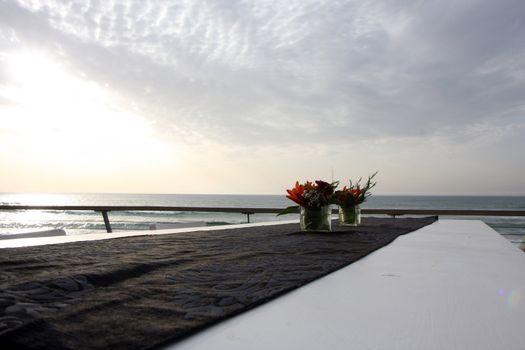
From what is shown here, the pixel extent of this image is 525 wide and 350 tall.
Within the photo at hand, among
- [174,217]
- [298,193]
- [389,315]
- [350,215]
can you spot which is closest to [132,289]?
[389,315]

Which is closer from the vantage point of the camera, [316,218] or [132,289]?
[132,289]

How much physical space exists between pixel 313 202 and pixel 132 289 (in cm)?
121

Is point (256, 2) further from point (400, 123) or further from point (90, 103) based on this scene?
point (400, 123)

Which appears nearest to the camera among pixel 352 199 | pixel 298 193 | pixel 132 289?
pixel 132 289

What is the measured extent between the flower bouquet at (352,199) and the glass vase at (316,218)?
19 cm

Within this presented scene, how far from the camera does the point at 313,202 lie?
165cm

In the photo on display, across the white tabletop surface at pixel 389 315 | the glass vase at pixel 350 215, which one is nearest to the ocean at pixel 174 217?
the glass vase at pixel 350 215

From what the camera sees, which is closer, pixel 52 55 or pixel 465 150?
pixel 52 55

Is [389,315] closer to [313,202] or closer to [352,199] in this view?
[313,202]

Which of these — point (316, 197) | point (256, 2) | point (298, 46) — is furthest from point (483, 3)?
point (316, 197)

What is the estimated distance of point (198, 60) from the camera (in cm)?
494

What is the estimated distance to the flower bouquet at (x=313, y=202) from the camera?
165 cm

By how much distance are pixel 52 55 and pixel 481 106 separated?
11378 mm

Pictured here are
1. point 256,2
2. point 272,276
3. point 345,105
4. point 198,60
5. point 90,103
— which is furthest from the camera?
point 345,105
